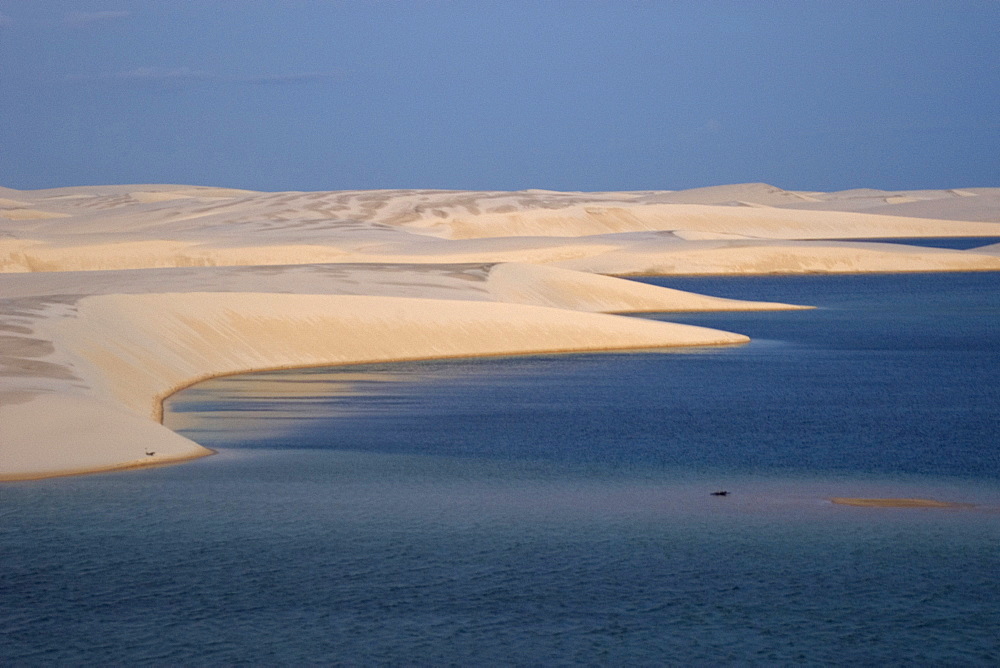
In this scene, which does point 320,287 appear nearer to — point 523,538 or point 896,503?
point 896,503

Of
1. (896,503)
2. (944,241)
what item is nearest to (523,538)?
(896,503)

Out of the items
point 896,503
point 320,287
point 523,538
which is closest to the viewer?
point 523,538

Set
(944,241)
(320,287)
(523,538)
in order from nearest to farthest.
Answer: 1. (523,538)
2. (320,287)
3. (944,241)

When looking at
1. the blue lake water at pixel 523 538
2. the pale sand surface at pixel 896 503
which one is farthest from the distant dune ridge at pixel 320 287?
the pale sand surface at pixel 896 503

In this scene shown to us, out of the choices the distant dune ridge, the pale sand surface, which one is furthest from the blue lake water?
the distant dune ridge

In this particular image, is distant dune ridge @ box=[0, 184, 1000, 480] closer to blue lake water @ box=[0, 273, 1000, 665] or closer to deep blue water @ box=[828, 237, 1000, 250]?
deep blue water @ box=[828, 237, 1000, 250]
